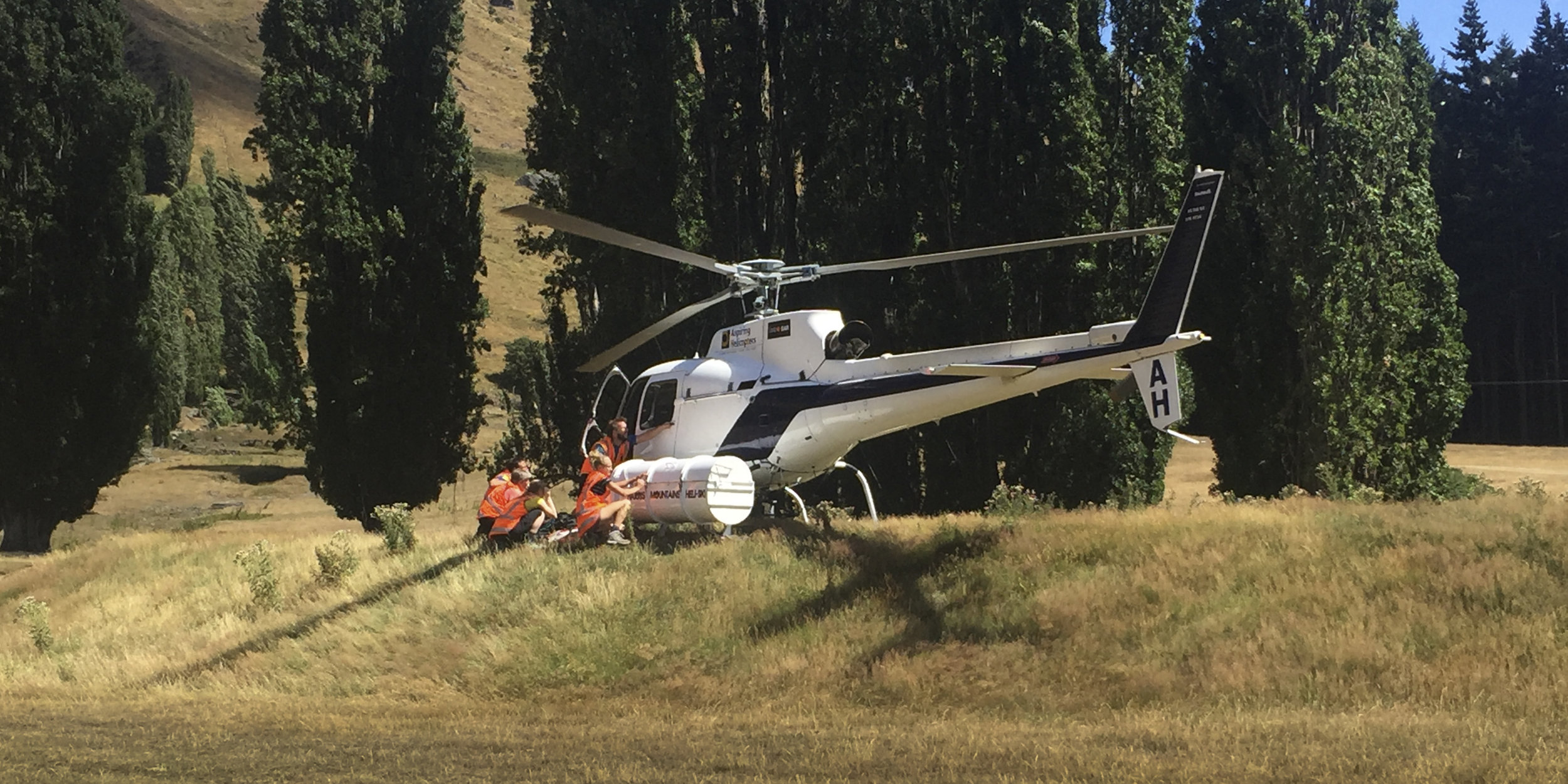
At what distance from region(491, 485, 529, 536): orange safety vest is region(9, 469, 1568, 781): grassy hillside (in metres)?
0.79

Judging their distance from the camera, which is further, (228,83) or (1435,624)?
(228,83)

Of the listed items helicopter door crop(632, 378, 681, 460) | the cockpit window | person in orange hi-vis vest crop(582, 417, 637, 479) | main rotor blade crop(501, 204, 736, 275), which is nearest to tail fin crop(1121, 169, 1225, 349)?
main rotor blade crop(501, 204, 736, 275)

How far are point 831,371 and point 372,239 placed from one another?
54.0ft

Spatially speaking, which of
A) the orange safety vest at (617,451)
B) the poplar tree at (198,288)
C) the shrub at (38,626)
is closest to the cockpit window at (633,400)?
the orange safety vest at (617,451)

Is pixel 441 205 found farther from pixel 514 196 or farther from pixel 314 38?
pixel 514 196

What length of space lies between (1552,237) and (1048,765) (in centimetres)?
5412

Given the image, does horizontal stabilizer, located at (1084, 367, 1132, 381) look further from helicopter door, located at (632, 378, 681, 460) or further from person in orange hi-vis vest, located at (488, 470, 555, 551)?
person in orange hi-vis vest, located at (488, 470, 555, 551)

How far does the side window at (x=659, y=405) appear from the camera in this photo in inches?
827

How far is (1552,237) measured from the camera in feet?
184

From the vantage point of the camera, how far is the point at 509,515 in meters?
20.6

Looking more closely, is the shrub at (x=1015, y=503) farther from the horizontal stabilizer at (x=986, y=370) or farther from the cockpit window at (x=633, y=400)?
the cockpit window at (x=633, y=400)

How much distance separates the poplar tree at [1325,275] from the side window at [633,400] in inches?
467

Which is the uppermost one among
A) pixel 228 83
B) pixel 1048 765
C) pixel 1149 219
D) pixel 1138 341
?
pixel 228 83

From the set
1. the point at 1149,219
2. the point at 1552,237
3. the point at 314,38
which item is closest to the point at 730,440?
the point at 1149,219
